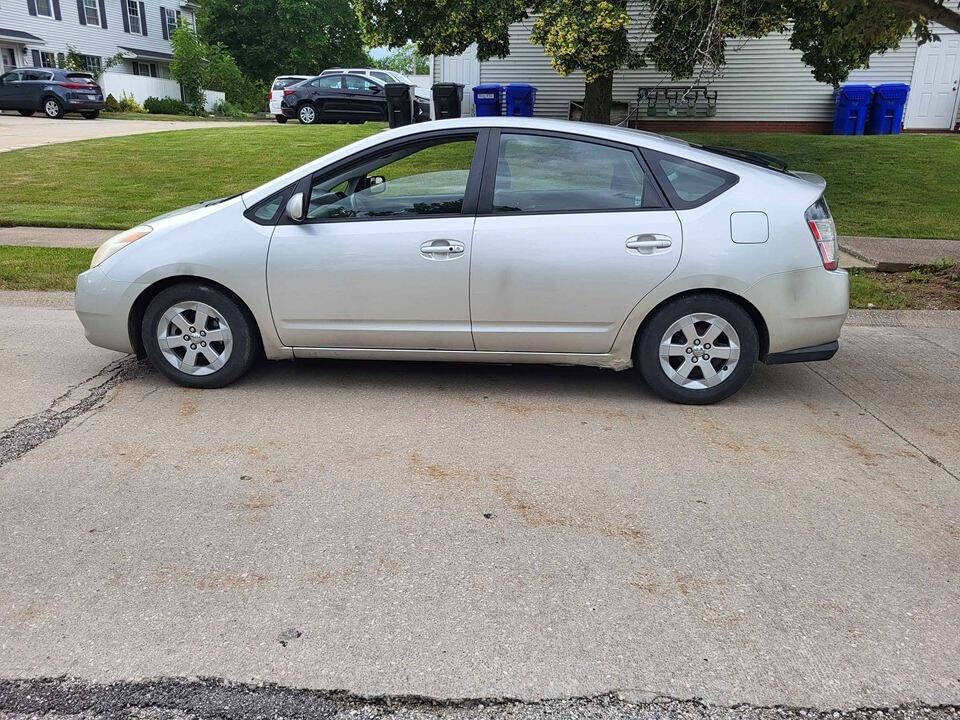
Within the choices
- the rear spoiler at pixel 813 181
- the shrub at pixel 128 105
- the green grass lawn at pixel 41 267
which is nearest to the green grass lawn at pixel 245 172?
the green grass lawn at pixel 41 267

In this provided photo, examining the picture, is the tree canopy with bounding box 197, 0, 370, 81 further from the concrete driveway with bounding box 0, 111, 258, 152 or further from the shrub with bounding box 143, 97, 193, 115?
the concrete driveway with bounding box 0, 111, 258, 152

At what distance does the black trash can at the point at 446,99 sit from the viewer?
62.3ft

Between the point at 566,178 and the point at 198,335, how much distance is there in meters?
→ 2.46

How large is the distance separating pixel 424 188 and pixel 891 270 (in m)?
5.92

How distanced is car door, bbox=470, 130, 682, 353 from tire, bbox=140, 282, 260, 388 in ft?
4.78

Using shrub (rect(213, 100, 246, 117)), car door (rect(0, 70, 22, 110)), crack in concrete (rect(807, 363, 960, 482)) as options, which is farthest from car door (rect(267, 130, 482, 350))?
shrub (rect(213, 100, 246, 117))

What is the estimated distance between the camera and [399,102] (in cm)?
1836

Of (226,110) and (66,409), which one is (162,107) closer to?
(226,110)

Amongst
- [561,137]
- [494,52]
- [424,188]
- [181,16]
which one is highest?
[181,16]

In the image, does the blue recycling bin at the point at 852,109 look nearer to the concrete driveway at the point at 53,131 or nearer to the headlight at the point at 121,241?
the concrete driveway at the point at 53,131

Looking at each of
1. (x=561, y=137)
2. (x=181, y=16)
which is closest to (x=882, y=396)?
(x=561, y=137)

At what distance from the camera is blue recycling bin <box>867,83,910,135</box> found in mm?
19969

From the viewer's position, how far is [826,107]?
70.2 feet

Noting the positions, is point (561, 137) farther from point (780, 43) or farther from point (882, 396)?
point (780, 43)
